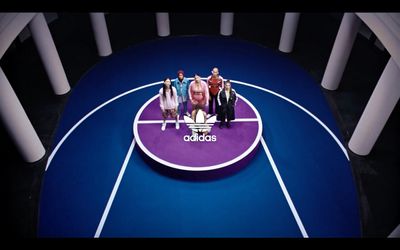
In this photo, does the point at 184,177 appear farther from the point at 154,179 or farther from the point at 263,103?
the point at 263,103

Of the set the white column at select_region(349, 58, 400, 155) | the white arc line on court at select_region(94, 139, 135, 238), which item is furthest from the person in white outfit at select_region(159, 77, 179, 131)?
the white column at select_region(349, 58, 400, 155)

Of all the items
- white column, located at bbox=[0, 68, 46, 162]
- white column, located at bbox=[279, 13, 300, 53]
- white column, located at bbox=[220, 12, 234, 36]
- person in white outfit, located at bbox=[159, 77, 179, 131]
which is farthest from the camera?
white column, located at bbox=[220, 12, 234, 36]

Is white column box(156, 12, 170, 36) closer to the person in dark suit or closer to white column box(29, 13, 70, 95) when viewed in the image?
white column box(29, 13, 70, 95)

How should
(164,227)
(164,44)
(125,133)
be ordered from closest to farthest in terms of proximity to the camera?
(164,227) < (125,133) < (164,44)

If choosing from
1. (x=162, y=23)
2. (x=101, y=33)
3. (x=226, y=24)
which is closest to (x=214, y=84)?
(x=226, y=24)

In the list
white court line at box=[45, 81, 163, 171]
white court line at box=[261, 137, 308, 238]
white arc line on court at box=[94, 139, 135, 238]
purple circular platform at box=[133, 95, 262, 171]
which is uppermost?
purple circular platform at box=[133, 95, 262, 171]

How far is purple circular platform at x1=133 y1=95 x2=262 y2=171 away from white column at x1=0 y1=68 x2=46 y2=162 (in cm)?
275

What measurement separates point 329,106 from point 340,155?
229 centimetres

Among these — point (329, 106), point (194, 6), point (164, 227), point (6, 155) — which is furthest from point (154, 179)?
point (194, 6)

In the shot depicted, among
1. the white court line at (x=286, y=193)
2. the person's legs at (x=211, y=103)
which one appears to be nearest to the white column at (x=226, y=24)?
the person's legs at (x=211, y=103)

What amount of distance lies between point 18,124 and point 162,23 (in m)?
8.13

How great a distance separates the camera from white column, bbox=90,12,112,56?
12.2 metres

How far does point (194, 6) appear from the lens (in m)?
1.20

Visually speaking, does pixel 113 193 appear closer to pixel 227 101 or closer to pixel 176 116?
pixel 176 116
